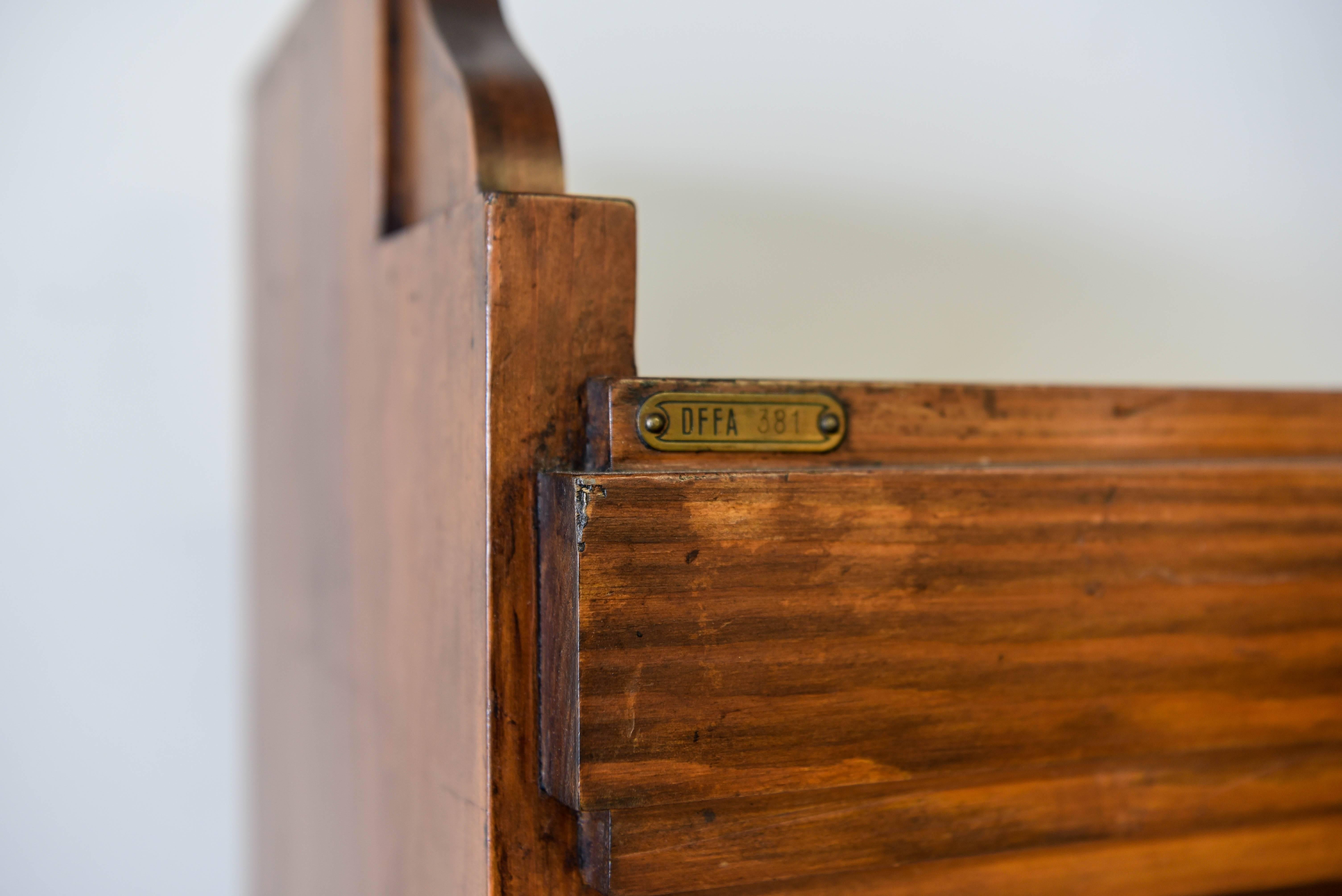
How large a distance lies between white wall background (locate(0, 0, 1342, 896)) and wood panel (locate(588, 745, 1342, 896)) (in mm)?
436

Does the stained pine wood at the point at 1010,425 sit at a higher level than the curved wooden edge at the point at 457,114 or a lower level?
lower

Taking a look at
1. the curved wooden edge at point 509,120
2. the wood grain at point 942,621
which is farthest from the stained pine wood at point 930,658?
the curved wooden edge at point 509,120

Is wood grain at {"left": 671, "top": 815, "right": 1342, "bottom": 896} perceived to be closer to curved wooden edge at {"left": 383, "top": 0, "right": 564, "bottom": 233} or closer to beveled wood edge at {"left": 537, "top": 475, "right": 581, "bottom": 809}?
beveled wood edge at {"left": 537, "top": 475, "right": 581, "bottom": 809}

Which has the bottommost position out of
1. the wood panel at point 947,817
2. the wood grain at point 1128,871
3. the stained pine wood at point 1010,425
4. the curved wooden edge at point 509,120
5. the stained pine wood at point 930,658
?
the wood grain at point 1128,871

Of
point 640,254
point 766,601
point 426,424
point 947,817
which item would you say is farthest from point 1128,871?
point 640,254

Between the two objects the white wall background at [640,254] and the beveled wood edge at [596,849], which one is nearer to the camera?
the beveled wood edge at [596,849]

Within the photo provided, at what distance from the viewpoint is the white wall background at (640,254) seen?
0.81m

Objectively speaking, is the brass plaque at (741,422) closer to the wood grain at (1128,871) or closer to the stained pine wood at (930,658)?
the stained pine wood at (930,658)

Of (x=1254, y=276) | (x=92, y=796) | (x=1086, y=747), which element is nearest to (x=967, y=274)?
(x=1254, y=276)

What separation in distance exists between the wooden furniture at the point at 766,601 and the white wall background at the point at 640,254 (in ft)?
1.28

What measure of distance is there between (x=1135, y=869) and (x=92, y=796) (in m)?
0.78

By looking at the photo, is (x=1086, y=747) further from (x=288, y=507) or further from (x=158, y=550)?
(x=158, y=550)

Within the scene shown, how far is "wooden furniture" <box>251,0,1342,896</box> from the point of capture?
32cm

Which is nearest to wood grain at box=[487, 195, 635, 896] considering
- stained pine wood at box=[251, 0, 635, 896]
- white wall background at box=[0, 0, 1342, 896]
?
stained pine wood at box=[251, 0, 635, 896]
